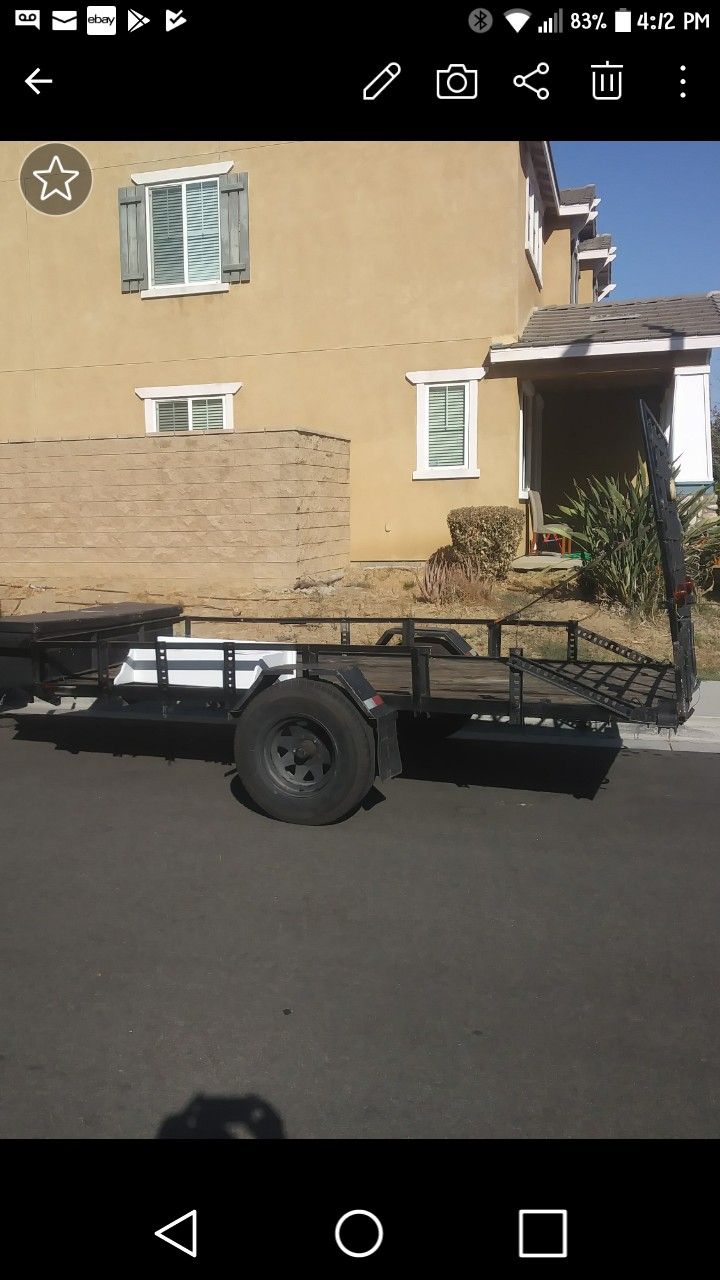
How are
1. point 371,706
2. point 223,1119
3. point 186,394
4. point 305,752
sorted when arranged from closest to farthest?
point 223,1119, point 371,706, point 305,752, point 186,394

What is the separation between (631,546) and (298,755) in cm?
783

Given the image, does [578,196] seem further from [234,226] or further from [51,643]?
[51,643]

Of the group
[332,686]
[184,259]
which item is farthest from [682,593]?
[184,259]

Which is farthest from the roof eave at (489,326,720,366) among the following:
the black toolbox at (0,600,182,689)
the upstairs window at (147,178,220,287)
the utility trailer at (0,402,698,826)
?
the black toolbox at (0,600,182,689)

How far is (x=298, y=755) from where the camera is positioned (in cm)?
657

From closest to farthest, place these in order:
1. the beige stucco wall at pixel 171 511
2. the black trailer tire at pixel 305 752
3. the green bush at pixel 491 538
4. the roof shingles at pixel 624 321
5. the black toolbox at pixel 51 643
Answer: the black trailer tire at pixel 305 752
the black toolbox at pixel 51 643
the beige stucco wall at pixel 171 511
the green bush at pixel 491 538
the roof shingles at pixel 624 321

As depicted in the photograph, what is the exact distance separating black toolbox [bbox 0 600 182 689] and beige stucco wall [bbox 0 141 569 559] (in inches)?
383

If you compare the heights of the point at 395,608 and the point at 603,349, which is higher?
the point at 603,349

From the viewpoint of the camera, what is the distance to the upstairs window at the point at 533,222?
707 inches

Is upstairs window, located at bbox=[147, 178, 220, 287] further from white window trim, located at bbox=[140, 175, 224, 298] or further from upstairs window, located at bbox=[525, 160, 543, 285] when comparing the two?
upstairs window, located at bbox=[525, 160, 543, 285]

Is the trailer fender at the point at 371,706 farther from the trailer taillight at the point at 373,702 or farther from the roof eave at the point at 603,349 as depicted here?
the roof eave at the point at 603,349
